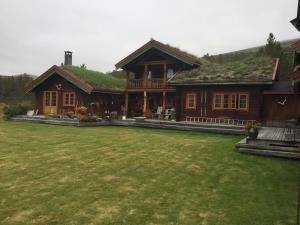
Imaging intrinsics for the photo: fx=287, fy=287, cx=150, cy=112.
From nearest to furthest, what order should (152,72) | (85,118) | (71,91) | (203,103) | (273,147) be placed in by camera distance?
(273,147)
(203,103)
(85,118)
(71,91)
(152,72)

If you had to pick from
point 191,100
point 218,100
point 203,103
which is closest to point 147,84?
point 191,100

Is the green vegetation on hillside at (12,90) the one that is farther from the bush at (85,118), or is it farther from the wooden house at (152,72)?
the bush at (85,118)

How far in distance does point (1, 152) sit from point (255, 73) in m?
15.4

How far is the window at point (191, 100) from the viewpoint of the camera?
21105 millimetres

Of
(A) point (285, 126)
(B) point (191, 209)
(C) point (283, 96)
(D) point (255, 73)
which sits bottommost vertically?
(B) point (191, 209)

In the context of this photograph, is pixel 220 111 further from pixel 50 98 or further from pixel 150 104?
pixel 50 98

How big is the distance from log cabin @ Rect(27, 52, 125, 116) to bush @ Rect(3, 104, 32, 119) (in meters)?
1.57

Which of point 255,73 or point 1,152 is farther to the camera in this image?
point 255,73

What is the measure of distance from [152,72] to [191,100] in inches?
269

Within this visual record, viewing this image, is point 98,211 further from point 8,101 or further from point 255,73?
point 8,101

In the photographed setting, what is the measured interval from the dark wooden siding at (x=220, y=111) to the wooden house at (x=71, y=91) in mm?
7186

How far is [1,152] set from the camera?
10.6 metres

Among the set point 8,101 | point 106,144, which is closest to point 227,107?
point 106,144

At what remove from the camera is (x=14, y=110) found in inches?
985
